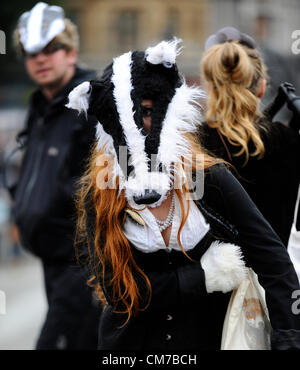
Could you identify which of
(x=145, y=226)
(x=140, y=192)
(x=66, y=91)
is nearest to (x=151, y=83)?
(x=140, y=192)

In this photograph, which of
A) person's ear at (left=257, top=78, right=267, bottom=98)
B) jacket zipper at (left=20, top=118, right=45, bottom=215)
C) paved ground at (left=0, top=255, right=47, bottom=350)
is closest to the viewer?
person's ear at (left=257, top=78, right=267, bottom=98)

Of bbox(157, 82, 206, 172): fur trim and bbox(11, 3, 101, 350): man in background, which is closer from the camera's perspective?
bbox(157, 82, 206, 172): fur trim

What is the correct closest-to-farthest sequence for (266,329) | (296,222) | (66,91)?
(266,329) → (296,222) → (66,91)

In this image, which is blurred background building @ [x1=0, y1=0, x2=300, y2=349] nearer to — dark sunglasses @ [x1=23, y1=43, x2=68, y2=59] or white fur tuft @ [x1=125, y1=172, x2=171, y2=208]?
dark sunglasses @ [x1=23, y1=43, x2=68, y2=59]

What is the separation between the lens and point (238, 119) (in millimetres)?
2740

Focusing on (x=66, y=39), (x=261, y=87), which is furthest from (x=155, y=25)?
(x=261, y=87)

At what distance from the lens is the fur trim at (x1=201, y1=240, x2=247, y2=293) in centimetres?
222

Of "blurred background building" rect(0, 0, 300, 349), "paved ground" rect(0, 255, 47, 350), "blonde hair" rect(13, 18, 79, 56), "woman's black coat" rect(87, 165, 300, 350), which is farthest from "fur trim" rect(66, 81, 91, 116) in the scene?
"blurred background building" rect(0, 0, 300, 349)

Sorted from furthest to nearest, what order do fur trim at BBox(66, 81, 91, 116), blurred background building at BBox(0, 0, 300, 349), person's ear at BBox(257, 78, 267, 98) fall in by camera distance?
blurred background building at BBox(0, 0, 300, 349) → person's ear at BBox(257, 78, 267, 98) → fur trim at BBox(66, 81, 91, 116)

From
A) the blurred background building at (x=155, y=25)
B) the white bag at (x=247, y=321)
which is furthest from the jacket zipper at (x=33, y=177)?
the blurred background building at (x=155, y=25)

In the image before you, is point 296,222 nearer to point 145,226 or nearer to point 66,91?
point 145,226

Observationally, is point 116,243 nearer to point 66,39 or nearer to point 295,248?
point 295,248

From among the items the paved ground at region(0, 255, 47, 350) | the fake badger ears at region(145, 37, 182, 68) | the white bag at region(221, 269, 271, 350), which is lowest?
the paved ground at region(0, 255, 47, 350)
